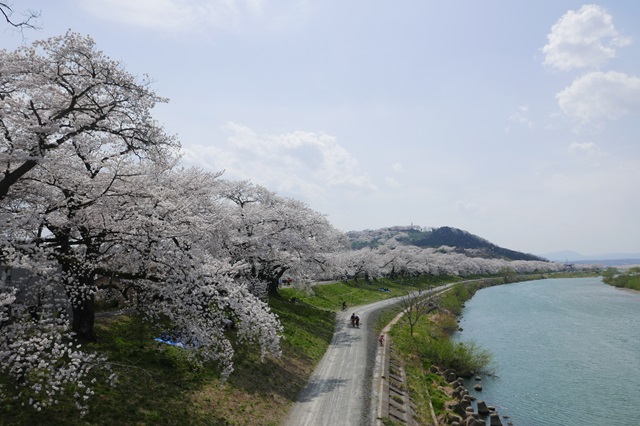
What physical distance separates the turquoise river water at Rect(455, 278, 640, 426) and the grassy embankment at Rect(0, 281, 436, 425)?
14.2 m

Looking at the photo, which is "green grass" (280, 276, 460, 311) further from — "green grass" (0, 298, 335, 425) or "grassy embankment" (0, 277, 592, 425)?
"green grass" (0, 298, 335, 425)

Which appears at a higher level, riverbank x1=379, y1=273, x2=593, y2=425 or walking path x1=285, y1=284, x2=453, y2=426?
walking path x1=285, y1=284, x2=453, y2=426

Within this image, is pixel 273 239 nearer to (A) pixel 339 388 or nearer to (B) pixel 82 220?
(A) pixel 339 388

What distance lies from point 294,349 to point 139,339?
11.3 meters

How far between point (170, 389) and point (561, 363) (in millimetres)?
32396

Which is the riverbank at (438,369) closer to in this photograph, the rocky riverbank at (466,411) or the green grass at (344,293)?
the rocky riverbank at (466,411)

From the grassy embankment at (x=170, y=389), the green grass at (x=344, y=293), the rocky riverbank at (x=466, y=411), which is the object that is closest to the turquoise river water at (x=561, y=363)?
the rocky riverbank at (x=466, y=411)

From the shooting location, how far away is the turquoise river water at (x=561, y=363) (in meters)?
25.1

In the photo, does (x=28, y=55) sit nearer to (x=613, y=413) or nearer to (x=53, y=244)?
(x=53, y=244)

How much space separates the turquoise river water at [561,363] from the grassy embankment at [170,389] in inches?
558

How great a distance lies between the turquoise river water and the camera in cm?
2511

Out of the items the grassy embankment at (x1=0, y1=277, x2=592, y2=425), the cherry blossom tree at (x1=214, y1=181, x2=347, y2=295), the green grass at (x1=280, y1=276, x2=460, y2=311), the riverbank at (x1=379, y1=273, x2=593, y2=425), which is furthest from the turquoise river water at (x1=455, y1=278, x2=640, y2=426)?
the cherry blossom tree at (x1=214, y1=181, x2=347, y2=295)

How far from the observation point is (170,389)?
17.3 m

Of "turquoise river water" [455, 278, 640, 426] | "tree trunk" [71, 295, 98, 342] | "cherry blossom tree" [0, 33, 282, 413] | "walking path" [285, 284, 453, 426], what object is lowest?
"turquoise river water" [455, 278, 640, 426]
